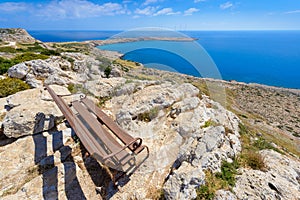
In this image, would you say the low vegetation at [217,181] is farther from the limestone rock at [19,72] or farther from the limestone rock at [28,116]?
the limestone rock at [19,72]

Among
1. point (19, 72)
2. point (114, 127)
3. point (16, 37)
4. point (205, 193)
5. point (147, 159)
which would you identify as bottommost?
point (147, 159)

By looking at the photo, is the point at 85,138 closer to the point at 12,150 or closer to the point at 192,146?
the point at 12,150

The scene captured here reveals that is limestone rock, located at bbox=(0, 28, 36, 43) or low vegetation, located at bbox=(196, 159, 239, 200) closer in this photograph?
low vegetation, located at bbox=(196, 159, 239, 200)

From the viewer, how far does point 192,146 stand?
3.88 metres

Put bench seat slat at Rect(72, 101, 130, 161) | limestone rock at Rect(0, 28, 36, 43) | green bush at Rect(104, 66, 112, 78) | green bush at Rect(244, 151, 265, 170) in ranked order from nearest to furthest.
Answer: bench seat slat at Rect(72, 101, 130, 161) < green bush at Rect(244, 151, 265, 170) < green bush at Rect(104, 66, 112, 78) < limestone rock at Rect(0, 28, 36, 43)

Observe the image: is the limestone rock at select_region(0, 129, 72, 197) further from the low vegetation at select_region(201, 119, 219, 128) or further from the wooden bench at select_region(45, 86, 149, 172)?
the low vegetation at select_region(201, 119, 219, 128)

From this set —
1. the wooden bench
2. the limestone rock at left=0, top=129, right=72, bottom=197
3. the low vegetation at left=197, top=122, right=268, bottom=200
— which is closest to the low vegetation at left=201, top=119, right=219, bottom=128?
the low vegetation at left=197, top=122, right=268, bottom=200

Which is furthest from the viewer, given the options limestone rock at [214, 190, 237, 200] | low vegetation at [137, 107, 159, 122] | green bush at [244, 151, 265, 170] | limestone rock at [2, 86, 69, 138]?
low vegetation at [137, 107, 159, 122]

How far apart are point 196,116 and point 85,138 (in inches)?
128

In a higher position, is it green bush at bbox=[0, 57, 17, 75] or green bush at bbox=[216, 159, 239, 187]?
green bush at bbox=[0, 57, 17, 75]

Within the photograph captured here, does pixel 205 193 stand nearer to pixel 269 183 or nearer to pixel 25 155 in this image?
pixel 269 183

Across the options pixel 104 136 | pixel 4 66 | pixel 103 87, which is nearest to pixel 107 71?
pixel 103 87

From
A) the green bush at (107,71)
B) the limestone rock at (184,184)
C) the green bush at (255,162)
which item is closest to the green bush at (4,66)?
the green bush at (107,71)

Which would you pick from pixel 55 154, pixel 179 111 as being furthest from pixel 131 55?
pixel 55 154
